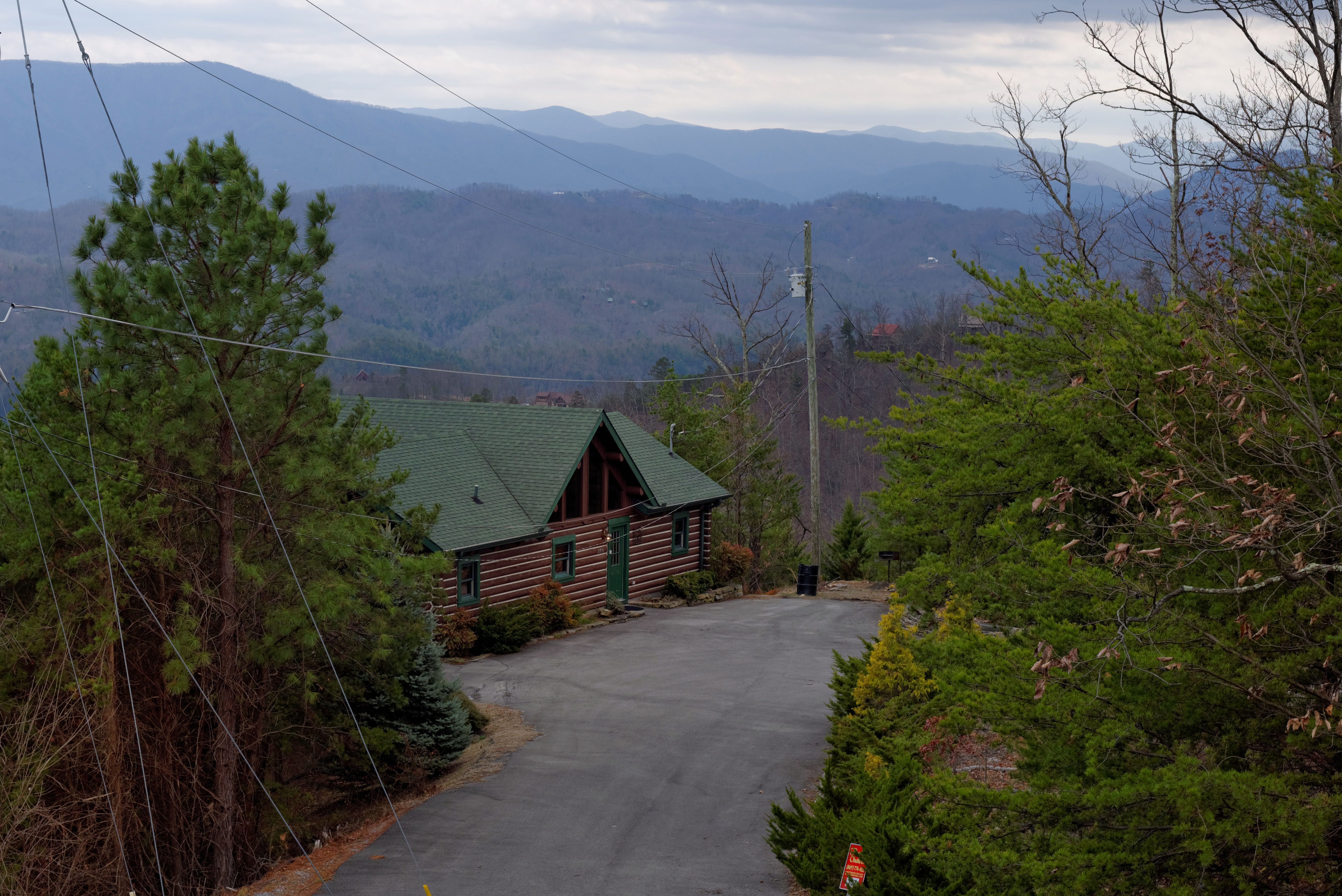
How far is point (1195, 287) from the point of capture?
37.0 feet

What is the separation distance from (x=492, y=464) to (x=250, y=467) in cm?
1851

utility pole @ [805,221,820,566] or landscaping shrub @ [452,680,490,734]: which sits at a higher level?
utility pole @ [805,221,820,566]

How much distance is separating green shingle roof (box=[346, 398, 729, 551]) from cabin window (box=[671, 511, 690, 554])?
2.24 feet

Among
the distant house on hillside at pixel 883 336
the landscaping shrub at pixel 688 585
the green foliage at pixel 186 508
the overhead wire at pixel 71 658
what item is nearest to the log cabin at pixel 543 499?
the landscaping shrub at pixel 688 585

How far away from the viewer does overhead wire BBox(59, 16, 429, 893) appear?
1165 cm

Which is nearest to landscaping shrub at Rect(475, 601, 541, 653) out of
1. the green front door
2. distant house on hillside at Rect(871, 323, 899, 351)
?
the green front door

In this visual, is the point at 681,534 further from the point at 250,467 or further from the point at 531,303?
the point at 531,303

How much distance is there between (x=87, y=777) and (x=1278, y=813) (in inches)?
453

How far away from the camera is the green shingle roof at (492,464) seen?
2609 cm

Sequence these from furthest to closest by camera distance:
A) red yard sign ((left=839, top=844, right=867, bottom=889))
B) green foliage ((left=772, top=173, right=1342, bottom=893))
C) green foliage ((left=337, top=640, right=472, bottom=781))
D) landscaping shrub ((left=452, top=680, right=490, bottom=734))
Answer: landscaping shrub ((left=452, top=680, right=490, bottom=734)) → green foliage ((left=337, top=640, right=472, bottom=781)) → red yard sign ((left=839, top=844, right=867, bottom=889)) → green foliage ((left=772, top=173, right=1342, bottom=893))

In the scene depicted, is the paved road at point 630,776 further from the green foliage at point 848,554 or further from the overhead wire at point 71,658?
the green foliage at point 848,554


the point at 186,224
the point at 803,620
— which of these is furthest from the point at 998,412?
the point at 803,620

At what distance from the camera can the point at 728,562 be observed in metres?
36.5

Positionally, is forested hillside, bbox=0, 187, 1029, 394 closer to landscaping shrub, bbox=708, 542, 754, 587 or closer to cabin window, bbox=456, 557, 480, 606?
landscaping shrub, bbox=708, 542, 754, 587
